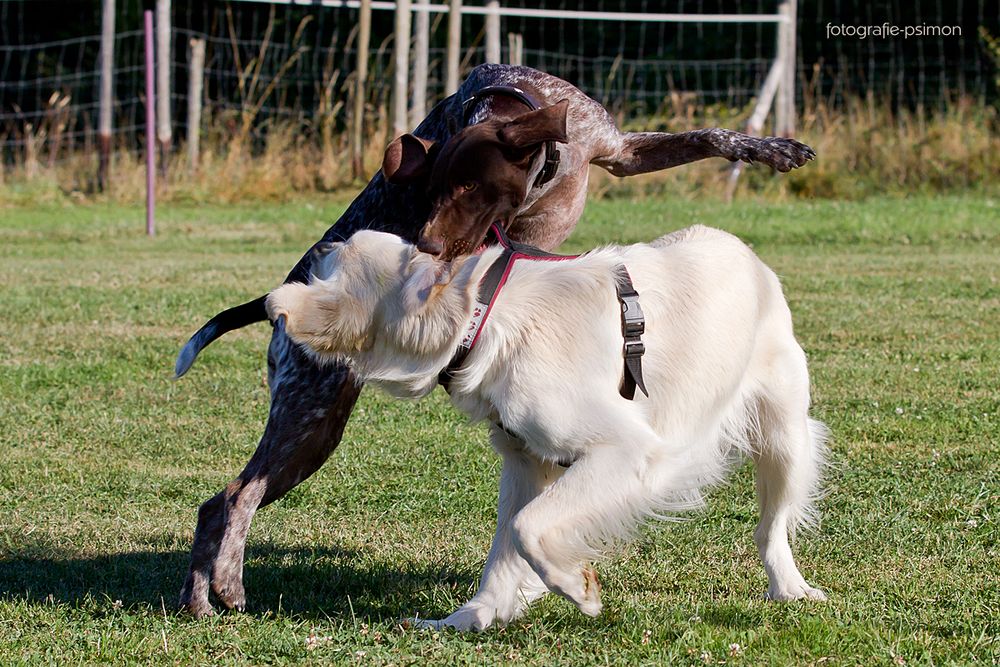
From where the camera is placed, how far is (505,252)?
3.71 metres

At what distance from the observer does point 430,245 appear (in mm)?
3607

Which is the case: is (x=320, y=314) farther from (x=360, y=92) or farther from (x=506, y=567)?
(x=360, y=92)

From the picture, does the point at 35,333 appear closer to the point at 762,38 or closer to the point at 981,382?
the point at 981,382

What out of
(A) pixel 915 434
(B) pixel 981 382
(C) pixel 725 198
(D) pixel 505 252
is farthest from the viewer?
(C) pixel 725 198

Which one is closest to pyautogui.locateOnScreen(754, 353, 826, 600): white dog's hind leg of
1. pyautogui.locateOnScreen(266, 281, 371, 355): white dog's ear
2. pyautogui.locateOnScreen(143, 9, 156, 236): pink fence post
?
pyautogui.locateOnScreen(266, 281, 371, 355): white dog's ear

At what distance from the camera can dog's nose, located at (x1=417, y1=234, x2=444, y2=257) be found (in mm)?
3588

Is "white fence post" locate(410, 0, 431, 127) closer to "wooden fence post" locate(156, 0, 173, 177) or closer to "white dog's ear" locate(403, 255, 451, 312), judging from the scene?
"wooden fence post" locate(156, 0, 173, 177)

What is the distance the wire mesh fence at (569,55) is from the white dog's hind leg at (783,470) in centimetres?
1627

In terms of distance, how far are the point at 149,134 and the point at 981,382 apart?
10304 millimetres

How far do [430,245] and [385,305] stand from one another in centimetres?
23

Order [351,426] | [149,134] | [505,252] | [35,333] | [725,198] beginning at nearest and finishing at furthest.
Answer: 1. [505,252]
2. [351,426]
3. [35,333]
4. [149,134]
5. [725,198]

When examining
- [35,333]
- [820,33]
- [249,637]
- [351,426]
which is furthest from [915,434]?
[820,33]

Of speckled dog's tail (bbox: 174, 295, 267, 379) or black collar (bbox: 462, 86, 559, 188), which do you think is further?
speckled dog's tail (bbox: 174, 295, 267, 379)

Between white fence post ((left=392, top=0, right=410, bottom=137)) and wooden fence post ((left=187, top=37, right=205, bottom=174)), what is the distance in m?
2.84
